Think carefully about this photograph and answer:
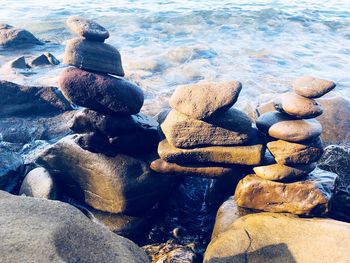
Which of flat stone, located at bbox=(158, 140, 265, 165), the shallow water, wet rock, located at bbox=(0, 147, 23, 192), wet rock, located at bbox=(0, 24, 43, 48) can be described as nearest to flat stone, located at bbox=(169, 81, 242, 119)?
flat stone, located at bbox=(158, 140, 265, 165)

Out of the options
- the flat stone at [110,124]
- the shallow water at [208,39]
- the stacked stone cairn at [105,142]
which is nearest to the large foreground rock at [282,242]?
the stacked stone cairn at [105,142]

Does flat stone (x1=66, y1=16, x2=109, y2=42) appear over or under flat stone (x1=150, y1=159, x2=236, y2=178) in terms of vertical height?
over

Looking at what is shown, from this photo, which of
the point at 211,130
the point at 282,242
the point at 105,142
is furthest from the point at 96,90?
the point at 282,242

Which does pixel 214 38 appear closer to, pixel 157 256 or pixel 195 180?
pixel 195 180

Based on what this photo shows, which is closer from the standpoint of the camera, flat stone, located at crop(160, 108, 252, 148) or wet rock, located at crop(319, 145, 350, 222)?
flat stone, located at crop(160, 108, 252, 148)

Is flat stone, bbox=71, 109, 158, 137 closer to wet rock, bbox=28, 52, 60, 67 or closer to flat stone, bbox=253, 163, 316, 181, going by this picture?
flat stone, bbox=253, 163, 316, 181

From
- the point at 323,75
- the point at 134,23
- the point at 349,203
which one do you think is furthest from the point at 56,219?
the point at 134,23

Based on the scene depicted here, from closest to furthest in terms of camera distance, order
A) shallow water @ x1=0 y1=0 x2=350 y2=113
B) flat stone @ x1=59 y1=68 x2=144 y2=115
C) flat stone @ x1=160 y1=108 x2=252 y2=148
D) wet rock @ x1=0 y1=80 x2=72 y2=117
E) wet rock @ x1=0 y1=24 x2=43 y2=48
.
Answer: flat stone @ x1=160 y1=108 x2=252 y2=148 → flat stone @ x1=59 y1=68 x2=144 y2=115 → wet rock @ x1=0 y1=80 x2=72 y2=117 → shallow water @ x1=0 y1=0 x2=350 y2=113 → wet rock @ x1=0 y1=24 x2=43 y2=48

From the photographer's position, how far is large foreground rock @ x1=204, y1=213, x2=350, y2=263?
3.67m

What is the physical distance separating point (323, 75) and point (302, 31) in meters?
5.70

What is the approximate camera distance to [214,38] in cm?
1394

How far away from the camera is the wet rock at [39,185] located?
4785 mm

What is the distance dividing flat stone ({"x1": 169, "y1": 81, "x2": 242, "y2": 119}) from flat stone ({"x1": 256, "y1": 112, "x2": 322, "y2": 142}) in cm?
58

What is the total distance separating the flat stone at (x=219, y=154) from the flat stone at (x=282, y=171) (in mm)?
132
